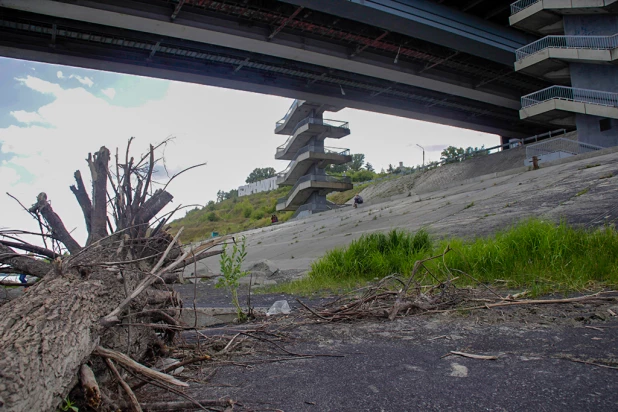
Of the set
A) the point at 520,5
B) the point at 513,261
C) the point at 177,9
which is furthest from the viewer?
the point at 520,5

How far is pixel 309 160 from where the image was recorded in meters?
42.2

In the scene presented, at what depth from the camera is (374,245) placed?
8.45 meters

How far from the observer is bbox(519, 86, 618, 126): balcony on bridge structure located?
28.0m

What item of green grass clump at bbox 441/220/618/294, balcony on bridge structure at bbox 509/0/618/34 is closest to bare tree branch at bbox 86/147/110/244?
green grass clump at bbox 441/220/618/294

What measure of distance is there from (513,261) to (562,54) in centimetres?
2944

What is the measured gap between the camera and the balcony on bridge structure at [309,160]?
4156cm

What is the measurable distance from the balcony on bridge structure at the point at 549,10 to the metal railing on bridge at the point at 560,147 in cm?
820

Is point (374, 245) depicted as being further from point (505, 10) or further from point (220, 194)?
point (220, 194)

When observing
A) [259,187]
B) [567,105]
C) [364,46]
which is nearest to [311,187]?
[364,46]

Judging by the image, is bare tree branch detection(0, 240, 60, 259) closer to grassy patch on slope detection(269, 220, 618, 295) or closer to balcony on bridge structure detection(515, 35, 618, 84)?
grassy patch on slope detection(269, 220, 618, 295)

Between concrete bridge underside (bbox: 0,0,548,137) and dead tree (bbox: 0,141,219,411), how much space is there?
21249 millimetres

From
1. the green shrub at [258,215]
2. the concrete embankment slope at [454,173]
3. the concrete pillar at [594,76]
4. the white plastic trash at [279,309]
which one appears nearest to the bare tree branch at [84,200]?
the white plastic trash at [279,309]

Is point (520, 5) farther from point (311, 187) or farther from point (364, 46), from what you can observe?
point (311, 187)

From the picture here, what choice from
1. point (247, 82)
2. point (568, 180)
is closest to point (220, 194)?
point (247, 82)
